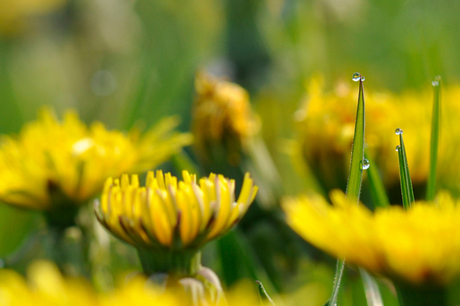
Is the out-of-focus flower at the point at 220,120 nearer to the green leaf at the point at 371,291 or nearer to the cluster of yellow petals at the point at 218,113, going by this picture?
the cluster of yellow petals at the point at 218,113

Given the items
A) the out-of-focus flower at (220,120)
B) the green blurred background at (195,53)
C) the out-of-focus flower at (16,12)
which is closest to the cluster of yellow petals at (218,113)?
the out-of-focus flower at (220,120)

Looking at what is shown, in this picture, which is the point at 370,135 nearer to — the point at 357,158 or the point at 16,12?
the point at 357,158

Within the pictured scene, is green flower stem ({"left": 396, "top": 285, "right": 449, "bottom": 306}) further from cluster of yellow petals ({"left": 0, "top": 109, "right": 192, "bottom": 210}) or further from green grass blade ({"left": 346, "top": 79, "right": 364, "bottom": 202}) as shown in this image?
cluster of yellow petals ({"left": 0, "top": 109, "right": 192, "bottom": 210})

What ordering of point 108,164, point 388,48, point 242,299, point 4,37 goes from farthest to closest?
1. point 4,37
2. point 388,48
3. point 108,164
4. point 242,299

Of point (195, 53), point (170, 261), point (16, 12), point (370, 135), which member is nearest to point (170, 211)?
point (170, 261)

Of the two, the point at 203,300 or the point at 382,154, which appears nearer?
the point at 203,300

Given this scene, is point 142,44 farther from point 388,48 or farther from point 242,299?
point 242,299

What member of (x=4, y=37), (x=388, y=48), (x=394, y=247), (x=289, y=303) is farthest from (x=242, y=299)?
(x=4, y=37)
